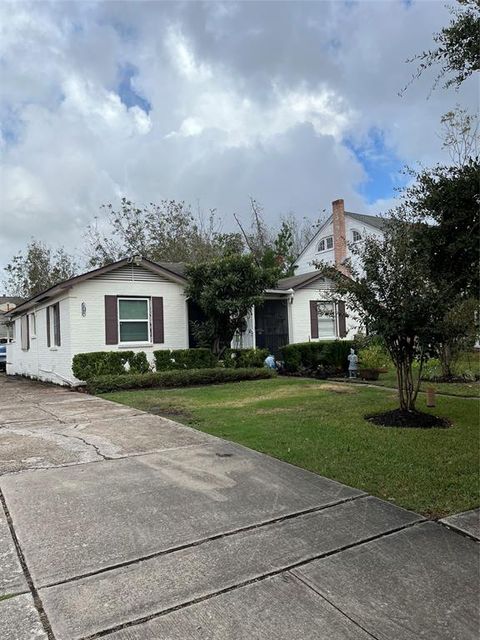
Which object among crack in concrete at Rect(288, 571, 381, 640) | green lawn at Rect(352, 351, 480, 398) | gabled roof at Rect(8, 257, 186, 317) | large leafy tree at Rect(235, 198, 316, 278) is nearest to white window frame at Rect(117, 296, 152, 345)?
gabled roof at Rect(8, 257, 186, 317)

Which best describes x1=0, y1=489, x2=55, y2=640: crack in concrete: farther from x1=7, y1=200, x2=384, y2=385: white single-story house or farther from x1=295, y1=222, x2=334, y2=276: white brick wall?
x1=295, y1=222, x2=334, y2=276: white brick wall

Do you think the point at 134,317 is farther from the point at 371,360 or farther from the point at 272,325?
the point at 371,360

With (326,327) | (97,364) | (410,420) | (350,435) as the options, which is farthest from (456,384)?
(97,364)

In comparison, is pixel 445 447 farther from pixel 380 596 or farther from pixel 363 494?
pixel 380 596

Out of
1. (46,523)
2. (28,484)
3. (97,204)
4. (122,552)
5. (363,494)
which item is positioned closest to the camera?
(122,552)

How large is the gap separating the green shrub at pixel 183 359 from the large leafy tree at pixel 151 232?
55.6 ft

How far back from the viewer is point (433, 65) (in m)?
5.34

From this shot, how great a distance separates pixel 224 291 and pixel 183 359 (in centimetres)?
238

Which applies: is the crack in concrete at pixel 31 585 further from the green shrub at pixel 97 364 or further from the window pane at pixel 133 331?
the window pane at pixel 133 331

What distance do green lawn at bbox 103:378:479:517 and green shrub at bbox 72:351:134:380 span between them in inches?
84.7

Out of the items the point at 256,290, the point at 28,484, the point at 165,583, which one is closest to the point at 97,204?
the point at 256,290

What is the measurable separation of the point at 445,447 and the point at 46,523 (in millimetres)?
4346

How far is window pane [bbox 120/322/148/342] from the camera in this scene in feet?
47.0

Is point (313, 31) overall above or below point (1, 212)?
below
